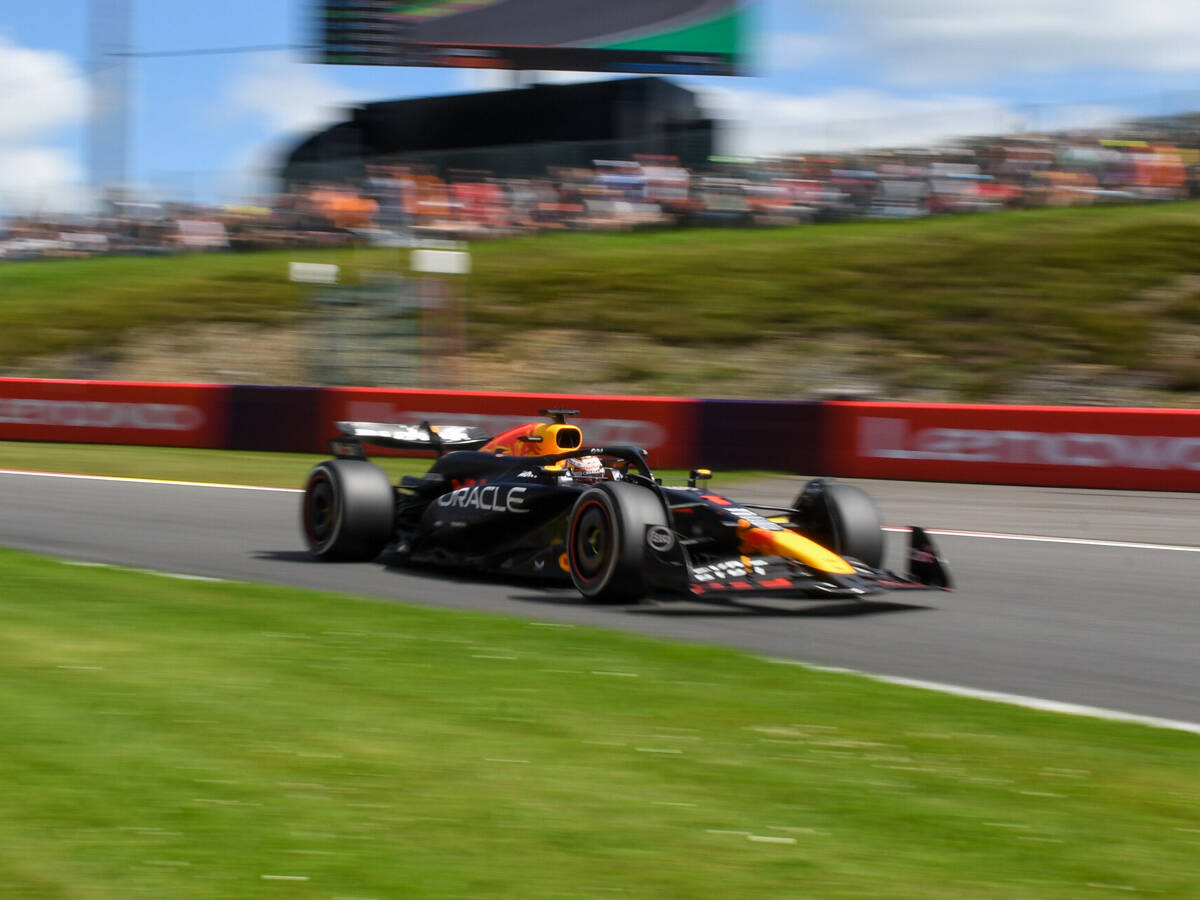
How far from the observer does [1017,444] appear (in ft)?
47.9

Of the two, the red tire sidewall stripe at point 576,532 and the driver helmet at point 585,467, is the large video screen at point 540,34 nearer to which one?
the driver helmet at point 585,467

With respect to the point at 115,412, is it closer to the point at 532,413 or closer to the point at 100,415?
the point at 100,415

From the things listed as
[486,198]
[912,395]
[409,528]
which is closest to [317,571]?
[409,528]

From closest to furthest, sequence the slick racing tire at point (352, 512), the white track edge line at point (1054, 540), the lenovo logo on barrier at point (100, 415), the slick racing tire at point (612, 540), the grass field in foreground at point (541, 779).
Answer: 1. the grass field in foreground at point (541, 779)
2. the slick racing tire at point (612, 540)
3. the slick racing tire at point (352, 512)
4. the white track edge line at point (1054, 540)
5. the lenovo logo on barrier at point (100, 415)

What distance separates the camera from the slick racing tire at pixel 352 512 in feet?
29.2

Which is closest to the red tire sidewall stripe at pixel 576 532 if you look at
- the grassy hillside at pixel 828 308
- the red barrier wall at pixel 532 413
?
the red barrier wall at pixel 532 413

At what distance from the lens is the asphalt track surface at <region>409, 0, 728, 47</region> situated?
106 feet

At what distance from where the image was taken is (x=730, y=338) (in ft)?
75.1

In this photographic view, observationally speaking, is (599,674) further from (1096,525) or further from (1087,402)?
(1087,402)

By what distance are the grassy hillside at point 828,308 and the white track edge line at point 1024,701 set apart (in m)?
13.8

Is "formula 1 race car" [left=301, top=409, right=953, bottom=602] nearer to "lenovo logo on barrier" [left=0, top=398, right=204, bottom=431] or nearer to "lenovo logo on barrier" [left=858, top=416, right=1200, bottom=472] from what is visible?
"lenovo logo on barrier" [left=858, top=416, right=1200, bottom=472]

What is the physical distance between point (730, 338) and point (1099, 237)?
6.20m

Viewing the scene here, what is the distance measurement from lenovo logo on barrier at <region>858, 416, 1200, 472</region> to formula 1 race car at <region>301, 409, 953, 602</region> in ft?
21.7

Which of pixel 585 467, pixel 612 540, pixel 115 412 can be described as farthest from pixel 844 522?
pixel 115 412
